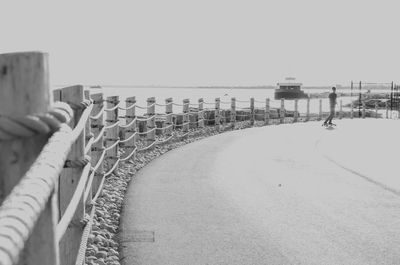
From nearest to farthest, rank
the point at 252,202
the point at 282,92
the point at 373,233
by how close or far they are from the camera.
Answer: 1. the point at 373,233
2. the point at 252,202
3. the point at 282,92

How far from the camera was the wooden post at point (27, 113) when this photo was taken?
1763 mm

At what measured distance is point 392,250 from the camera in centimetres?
557

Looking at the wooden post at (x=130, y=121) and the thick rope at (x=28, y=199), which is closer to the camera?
the thick rope at (x=28, y=199)

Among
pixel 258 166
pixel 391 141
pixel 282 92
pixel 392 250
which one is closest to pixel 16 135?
pixel 392 250

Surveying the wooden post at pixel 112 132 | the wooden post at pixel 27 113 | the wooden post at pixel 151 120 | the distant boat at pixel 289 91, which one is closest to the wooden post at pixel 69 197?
the wooden post at pixel 27 113

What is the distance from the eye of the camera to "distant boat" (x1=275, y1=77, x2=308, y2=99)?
79.6m

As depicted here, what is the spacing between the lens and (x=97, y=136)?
8180 millimetres

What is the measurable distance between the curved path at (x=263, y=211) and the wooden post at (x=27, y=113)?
11.0ft

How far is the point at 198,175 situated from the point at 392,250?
205 inches

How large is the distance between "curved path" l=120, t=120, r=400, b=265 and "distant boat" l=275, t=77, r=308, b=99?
66.9 metres

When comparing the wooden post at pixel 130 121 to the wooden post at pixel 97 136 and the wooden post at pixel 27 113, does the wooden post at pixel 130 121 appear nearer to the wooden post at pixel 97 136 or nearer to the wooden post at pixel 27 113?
the wooden post at pixel 97 136

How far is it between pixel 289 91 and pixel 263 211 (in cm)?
7394

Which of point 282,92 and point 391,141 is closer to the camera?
point 391,141

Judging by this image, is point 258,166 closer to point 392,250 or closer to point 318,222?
point 318,222
